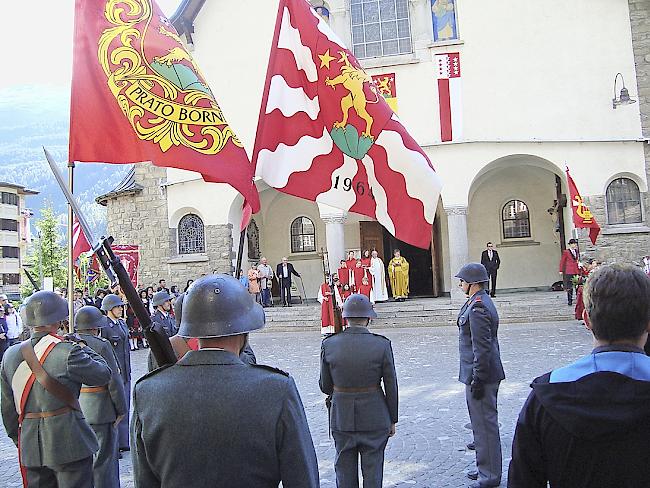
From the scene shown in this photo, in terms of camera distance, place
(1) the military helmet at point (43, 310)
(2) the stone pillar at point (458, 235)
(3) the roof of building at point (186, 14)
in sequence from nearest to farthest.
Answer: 1. (1) the military helmet at point (43, 310)
2. (2) the stone pillar at point (458, 235)
3. (3) the roof of building at point (186, 14)

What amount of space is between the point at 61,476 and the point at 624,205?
1890cm

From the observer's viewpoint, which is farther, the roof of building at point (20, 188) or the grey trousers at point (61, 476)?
the roof of building at point (20, 188)

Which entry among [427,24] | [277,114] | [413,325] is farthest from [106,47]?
[427,24]

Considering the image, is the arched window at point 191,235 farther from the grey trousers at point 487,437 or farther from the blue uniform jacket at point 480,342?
the grey trousers at point 487,437

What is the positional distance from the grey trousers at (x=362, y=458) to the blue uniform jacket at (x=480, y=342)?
111 centimetres

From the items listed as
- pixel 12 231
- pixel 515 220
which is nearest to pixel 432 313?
pixel 515 220

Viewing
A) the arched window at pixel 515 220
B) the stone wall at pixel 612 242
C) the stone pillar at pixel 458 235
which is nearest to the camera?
the stone wall at pixel 612 242

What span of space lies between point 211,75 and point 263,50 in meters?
1.97

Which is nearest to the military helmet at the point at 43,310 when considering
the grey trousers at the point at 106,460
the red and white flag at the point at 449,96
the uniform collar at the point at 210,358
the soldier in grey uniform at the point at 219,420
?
the grey trousers at the point at 106,460

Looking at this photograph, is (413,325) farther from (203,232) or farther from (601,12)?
(601,12)

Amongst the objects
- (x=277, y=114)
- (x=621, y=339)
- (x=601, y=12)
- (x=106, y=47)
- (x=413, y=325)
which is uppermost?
(x=601, y=12)

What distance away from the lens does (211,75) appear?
2184 centimetres

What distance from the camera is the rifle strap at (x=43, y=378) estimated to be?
13.3 ft

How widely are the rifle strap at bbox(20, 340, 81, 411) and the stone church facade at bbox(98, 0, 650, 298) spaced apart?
14679mm
